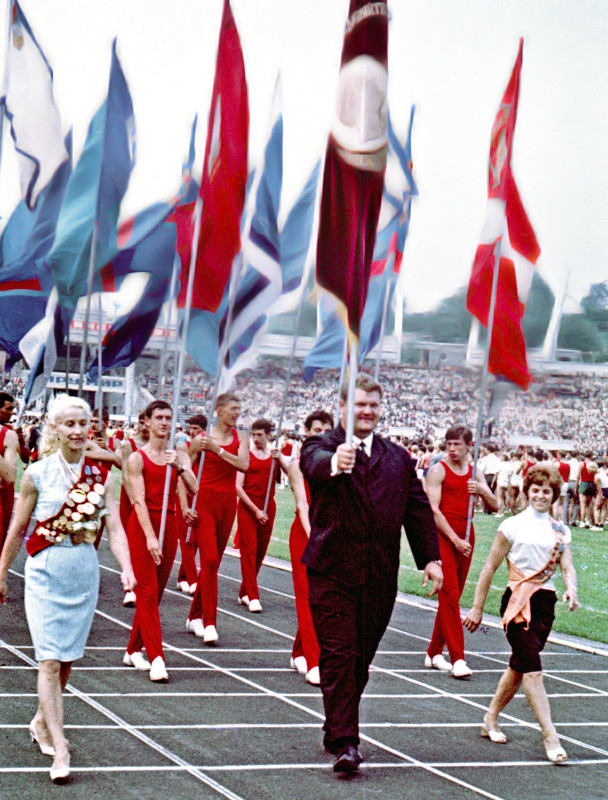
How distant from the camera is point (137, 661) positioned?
23.3 ft

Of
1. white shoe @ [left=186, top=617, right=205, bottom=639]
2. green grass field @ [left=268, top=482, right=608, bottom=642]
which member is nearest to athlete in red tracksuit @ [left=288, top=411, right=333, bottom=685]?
white shoe @ [left=186, top=617, right=205, bottom=639]

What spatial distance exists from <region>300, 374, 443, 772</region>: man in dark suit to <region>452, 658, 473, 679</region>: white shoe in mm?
2462

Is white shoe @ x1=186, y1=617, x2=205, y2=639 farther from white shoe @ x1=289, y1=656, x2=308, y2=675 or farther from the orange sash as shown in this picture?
the orange sash

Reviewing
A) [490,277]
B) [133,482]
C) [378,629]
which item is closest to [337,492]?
[378,629]

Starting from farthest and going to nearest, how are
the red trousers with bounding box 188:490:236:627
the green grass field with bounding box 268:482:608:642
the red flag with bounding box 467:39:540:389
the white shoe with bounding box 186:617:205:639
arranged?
1. the green grass field with bounding box 268:482:608:642
2. the red flag with bounding box 467:39:540:389
3. the white shoe with bounding box 186:617:205:639
4. the red trousers with bounding box 188:490:236:627

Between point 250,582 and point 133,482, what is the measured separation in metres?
3.06

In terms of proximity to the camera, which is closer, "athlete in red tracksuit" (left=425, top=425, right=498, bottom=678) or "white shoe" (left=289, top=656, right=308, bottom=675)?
"white shoe" (left=289, top=656, right=308, bottom=675)

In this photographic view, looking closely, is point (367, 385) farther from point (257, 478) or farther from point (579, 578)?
point (579, 578)

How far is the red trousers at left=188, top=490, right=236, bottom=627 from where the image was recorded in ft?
27.2

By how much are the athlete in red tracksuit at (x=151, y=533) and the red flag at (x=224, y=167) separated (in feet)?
8.46

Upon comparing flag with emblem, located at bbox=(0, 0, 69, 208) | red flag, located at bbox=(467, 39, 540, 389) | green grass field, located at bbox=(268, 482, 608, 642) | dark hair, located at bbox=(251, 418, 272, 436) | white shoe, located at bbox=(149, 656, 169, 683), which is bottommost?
green grass field, located at bbox=(268, 482, 608, 642)

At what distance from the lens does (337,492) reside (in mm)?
5242

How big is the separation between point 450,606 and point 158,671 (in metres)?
2.09

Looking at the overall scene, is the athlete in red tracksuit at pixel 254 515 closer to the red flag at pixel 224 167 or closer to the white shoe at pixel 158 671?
the red flag at pixel 224 167
